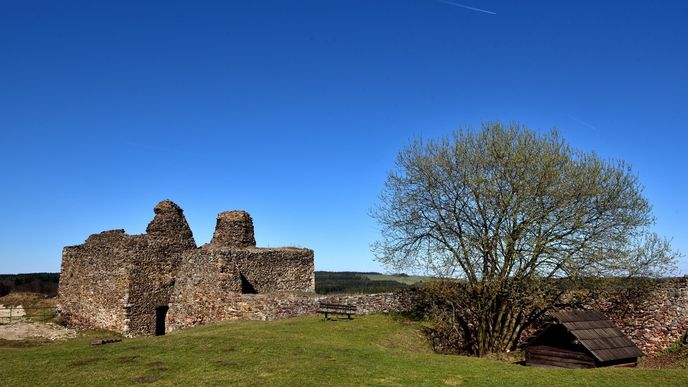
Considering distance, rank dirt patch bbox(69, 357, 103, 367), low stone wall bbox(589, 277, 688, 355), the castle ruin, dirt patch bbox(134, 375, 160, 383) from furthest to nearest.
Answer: the castle ruin, low stone wall bbox(589, 277, 688, 355), dirt patch bbox(69, 357, 103, 367), dirt patch bbox(134, 375, 160, 383)

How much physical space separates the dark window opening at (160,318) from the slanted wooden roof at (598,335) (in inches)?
958

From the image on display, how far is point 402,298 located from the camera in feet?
92.4

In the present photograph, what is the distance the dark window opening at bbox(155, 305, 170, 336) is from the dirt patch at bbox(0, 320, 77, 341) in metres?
5.15

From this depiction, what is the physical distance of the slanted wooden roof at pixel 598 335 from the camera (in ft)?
64.4

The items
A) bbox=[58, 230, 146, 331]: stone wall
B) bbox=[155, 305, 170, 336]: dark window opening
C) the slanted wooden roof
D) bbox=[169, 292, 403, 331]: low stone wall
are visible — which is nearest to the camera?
the slanted wooden roof

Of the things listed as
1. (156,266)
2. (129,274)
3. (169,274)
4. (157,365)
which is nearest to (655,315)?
(157,365)

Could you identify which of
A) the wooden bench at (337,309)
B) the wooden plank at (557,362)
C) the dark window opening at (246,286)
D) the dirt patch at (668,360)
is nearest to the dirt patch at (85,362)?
the wooden bench at (337,309)

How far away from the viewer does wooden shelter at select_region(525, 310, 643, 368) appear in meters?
19.7

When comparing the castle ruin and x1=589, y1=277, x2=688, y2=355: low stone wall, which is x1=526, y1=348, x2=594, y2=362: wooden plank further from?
the castle ruin

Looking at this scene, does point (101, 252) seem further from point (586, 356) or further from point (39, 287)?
point (39, 287)

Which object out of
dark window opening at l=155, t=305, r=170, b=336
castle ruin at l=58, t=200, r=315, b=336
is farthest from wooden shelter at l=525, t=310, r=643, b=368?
dark window opening at l=155, t=305, r=170, b=336

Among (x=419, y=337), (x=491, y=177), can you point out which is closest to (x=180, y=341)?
(x=419, y=337)

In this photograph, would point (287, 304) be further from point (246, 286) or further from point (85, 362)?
point (85, 362)

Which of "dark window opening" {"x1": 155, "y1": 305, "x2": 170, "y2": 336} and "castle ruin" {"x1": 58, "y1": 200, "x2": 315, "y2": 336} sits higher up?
"castle ruin" {"x1": 58, "y1": 200, "x2": 315, "y2": 336}
